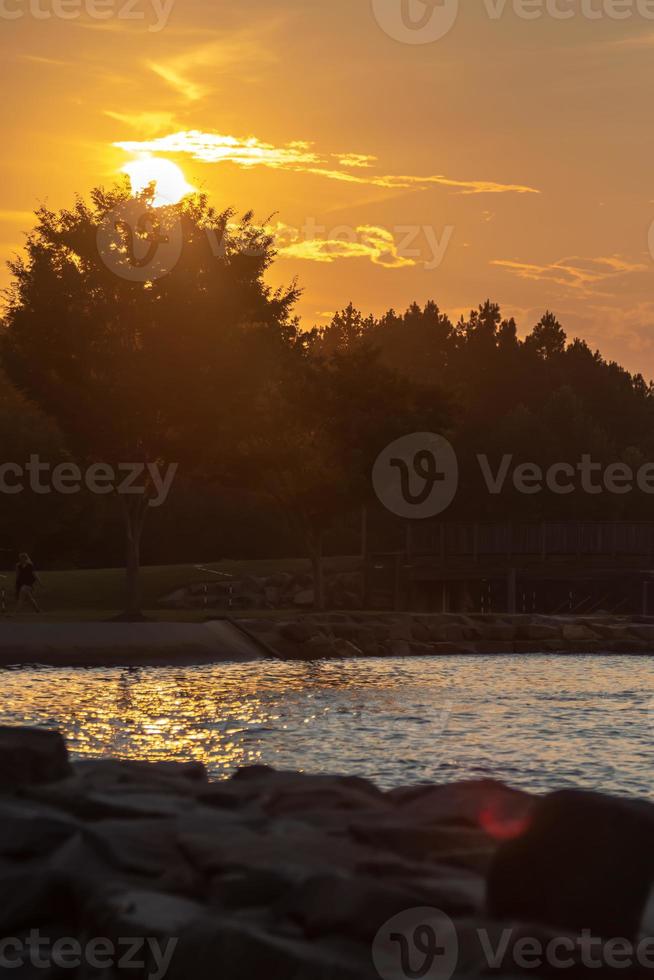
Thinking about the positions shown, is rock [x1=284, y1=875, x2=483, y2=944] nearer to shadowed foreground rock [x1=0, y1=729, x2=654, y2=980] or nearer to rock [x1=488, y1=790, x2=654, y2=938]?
shadowed foreground rock [x1=0, y1=729, x2=654, y2=980]

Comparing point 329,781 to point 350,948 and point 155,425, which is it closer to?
point 350,948

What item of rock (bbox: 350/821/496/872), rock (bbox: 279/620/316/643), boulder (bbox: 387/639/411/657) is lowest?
boulder (bbox: 387/639/411/657)

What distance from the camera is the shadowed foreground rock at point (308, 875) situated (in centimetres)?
783

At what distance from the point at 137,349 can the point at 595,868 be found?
30395mm

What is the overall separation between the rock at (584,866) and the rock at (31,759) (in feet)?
18.2

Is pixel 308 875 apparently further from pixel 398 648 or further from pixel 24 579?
pixel 24 579

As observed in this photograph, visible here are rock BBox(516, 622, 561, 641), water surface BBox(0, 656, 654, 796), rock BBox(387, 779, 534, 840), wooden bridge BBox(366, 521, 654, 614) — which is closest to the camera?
rock BBox(387, 779, 534, 840)

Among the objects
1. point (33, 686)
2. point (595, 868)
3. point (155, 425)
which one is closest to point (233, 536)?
point (155, 425)

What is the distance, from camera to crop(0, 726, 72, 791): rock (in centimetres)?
1260

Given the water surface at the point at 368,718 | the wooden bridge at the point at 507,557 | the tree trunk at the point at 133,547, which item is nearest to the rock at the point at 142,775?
the water surface at the point at 368,718

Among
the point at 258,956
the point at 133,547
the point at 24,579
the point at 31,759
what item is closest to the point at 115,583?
the point at 24,579

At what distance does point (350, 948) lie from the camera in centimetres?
802

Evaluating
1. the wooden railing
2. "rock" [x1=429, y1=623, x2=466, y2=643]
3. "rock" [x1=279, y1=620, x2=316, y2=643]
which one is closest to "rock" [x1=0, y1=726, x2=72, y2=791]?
"rock" [x1=279, y1=620, x2=316, y2=643]

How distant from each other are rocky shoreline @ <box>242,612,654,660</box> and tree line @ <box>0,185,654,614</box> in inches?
191
